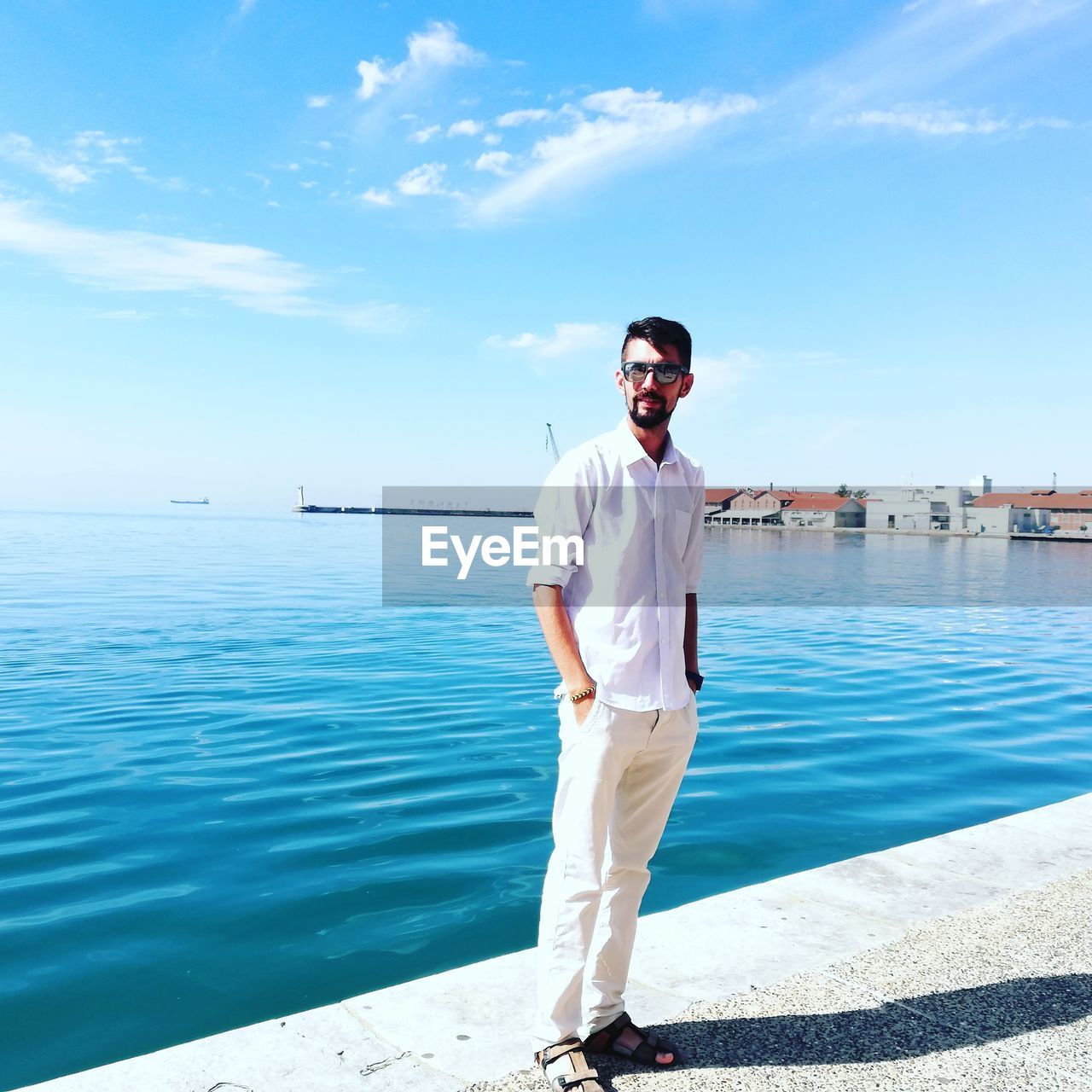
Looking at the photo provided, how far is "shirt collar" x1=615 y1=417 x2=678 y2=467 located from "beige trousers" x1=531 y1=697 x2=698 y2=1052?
2.74ft

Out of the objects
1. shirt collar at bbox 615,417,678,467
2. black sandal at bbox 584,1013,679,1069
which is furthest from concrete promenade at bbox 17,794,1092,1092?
shirt collar at bbox 615,417,678,467

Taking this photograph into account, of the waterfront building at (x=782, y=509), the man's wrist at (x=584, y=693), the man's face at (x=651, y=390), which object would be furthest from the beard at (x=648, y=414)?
the waterfront building at (x=782, y=509)

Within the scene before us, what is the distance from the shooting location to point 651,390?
127 inches

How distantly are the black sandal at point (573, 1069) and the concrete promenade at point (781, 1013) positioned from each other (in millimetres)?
74

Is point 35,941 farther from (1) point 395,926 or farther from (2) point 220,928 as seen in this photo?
(1) point 395,926

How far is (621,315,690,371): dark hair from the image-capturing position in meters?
3.22

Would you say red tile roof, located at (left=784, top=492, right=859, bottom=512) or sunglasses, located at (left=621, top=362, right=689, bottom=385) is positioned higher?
red tile roof, located at (left=784, top=492, right=859, bottom=512)

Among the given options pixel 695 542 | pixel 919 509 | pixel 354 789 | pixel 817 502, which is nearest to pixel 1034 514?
pixel 919 509

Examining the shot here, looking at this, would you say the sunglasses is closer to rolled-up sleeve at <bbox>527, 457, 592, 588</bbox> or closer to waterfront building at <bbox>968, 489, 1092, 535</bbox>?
rolled-up sleeve at <bbox>527, 457, 592, 588</bbox>

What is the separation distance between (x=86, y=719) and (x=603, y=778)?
29.3 ft

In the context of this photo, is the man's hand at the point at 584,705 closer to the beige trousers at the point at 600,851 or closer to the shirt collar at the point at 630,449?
the beige trousers at the point at 600,851

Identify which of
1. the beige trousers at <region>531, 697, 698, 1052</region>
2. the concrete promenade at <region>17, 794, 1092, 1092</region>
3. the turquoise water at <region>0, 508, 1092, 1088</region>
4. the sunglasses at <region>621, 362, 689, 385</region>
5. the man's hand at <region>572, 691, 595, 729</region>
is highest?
the sunglasses at <region>621, 362, 689, 385</region>

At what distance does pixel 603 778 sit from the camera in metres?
3.09

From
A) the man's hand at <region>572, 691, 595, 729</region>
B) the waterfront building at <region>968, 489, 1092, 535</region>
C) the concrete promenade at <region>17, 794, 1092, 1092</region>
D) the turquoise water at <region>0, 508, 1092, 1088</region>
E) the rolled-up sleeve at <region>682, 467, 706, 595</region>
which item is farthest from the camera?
the waterfront building at <region>968, 489, 1092, 535</region>
